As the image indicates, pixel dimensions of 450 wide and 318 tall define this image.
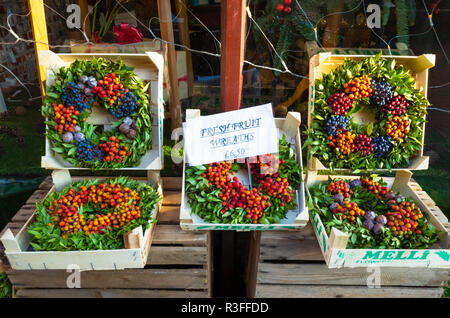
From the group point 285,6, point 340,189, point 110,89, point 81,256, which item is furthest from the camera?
point 285,6

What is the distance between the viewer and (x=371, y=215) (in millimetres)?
1546

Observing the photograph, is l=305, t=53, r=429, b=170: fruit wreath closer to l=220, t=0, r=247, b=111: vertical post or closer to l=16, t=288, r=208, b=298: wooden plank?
l=220, t=0, r=247, b=111: vertical post

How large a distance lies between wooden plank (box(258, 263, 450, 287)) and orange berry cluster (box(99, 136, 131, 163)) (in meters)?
0.86

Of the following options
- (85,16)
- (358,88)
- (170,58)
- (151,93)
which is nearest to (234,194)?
(151,93)

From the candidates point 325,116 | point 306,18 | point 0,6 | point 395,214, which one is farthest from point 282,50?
point 0,6

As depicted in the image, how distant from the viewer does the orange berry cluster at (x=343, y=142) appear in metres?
1.63

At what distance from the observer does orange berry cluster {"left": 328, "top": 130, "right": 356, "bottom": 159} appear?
163 centimetres

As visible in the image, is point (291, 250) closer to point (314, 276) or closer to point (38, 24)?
point (314, 276)

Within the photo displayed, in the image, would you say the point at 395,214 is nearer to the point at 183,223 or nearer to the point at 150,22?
the point at 183,223

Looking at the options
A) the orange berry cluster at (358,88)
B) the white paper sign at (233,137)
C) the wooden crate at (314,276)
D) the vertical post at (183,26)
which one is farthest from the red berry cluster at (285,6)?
the wooden crate at (314,276)

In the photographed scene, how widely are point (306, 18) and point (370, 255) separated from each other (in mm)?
1605

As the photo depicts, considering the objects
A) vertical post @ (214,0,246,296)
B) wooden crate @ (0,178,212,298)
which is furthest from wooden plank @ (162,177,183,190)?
vertical post @ (214,0,246,296)

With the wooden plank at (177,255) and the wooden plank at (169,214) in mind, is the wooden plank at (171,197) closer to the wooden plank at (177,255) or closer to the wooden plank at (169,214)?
the wooden plank at (169,214)

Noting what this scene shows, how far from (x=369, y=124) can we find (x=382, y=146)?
0.12m
